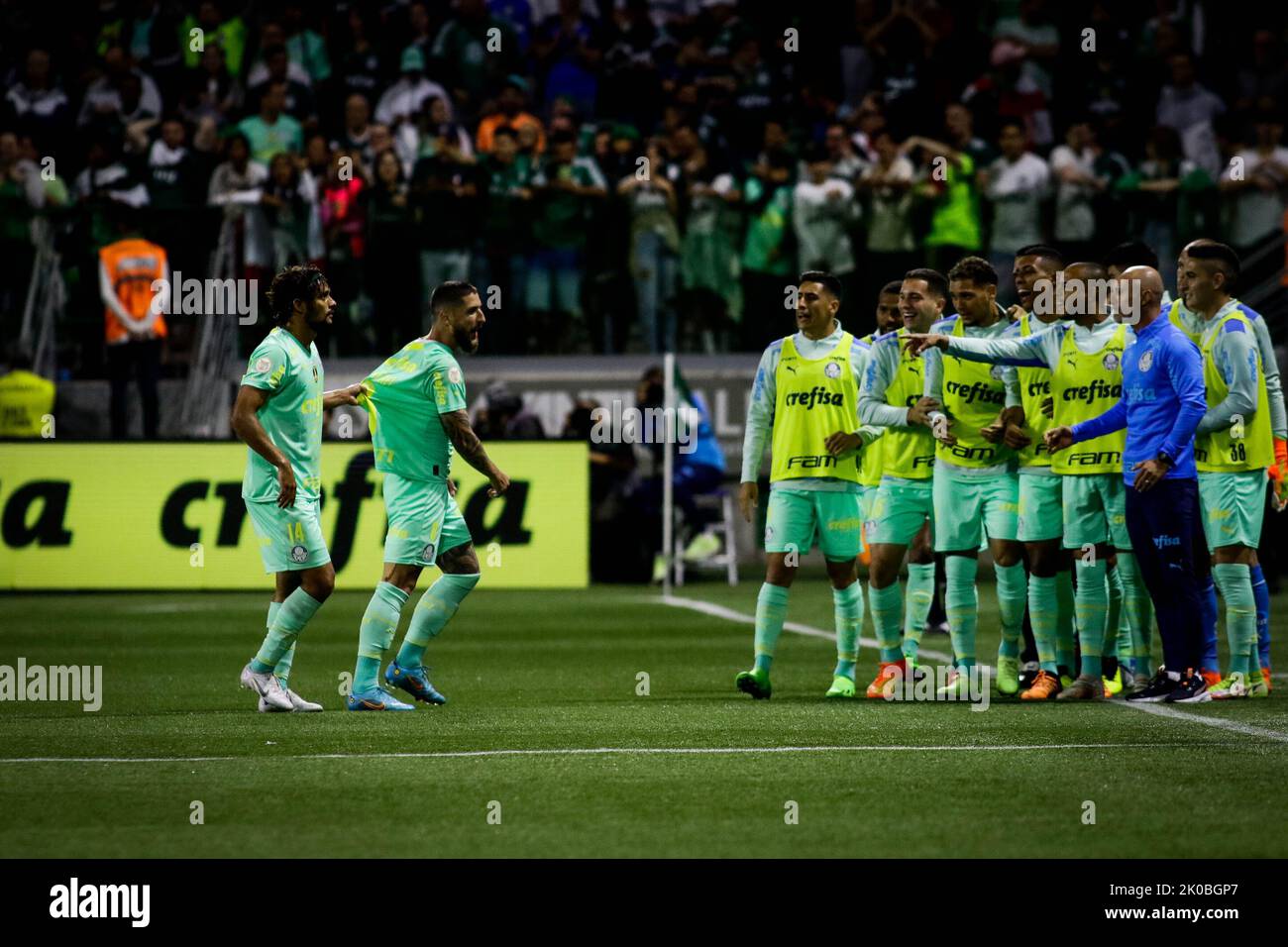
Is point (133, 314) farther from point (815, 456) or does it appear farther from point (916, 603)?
point (815, 456)

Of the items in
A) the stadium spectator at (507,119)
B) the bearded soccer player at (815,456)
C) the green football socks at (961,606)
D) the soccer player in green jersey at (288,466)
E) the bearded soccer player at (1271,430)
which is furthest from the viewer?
the stadium spectator at (507,119)

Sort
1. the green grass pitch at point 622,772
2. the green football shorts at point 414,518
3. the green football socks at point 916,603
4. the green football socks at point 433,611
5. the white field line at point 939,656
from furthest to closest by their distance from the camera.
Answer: the green football socks at point 916,603 < the green football socks at point 433,611 < the green football shorts at point 414,518 < the white field line at point 939,656 < the green grass pitch at point 622,772

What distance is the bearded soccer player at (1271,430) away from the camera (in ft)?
35.0

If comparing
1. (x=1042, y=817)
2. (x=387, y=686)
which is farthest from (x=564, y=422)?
(x=1042, y=817)

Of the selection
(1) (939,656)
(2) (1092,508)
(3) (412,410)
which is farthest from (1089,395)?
(3) (412,410)

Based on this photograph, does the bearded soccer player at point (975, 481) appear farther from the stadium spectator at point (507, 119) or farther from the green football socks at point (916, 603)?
the stadium spectator at point (507, 119)

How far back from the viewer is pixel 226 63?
2398cm

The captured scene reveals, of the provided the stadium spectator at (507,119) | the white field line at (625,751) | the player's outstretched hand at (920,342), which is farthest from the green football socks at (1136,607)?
the stadium spectator at (507,119)

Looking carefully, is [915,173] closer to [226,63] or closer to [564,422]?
[564,422]

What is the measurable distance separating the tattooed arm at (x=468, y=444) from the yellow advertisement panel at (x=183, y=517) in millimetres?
9130

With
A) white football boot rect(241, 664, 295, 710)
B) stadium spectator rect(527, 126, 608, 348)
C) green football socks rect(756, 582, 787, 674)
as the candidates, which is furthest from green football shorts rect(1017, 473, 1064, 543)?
stadium spectator rect(527, 126, 608, 348)

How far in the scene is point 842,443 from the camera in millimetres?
11023

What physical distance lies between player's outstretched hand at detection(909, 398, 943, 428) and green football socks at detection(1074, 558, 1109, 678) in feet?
3.71
